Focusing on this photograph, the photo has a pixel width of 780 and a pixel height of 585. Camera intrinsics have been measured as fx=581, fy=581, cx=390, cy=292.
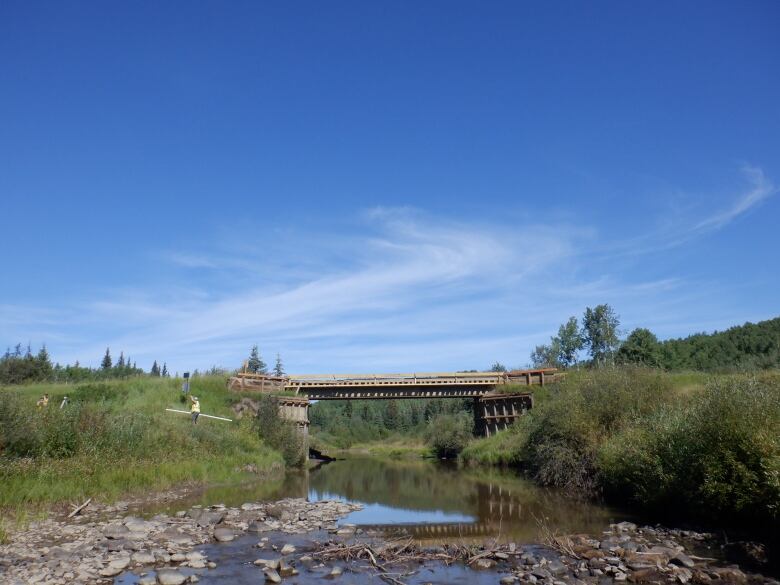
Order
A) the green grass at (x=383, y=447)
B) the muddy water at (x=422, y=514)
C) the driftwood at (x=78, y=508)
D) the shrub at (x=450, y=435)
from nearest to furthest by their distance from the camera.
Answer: the muddy water at (x=422, y=514) < the driftwood at (x=78, y=508) < the shrub at (x=450, y=435) < the green grass at (x=383, y=447)

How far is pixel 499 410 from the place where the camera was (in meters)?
58.8

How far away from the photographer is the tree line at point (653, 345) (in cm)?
9581

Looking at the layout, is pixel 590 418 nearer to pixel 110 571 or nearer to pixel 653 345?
pixel 110 571

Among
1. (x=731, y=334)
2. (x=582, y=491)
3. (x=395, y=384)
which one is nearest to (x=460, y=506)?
(x=582, y=491)

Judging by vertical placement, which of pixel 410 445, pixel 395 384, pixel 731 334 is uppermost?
pixel 731 334

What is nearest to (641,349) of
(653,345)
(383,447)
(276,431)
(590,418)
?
(653,345)

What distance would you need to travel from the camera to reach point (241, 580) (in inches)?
583

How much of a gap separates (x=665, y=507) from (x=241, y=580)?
17902mm

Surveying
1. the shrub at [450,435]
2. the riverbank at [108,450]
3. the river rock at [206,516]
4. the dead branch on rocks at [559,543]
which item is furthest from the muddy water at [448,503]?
the shrub at [450,435]

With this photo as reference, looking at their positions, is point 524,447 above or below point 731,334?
below

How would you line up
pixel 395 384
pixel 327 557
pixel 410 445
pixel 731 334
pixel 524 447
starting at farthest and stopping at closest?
1. pixel 731 334
2. pixel 410 445
3. pixel 395 384
4. pixel 524 447
5. pixel 327 557

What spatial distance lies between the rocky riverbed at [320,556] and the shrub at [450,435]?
5260 centimetres

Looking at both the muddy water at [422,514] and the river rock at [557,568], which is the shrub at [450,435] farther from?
the river rock at [557,568]

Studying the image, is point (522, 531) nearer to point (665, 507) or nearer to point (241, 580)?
point (665, 507)
